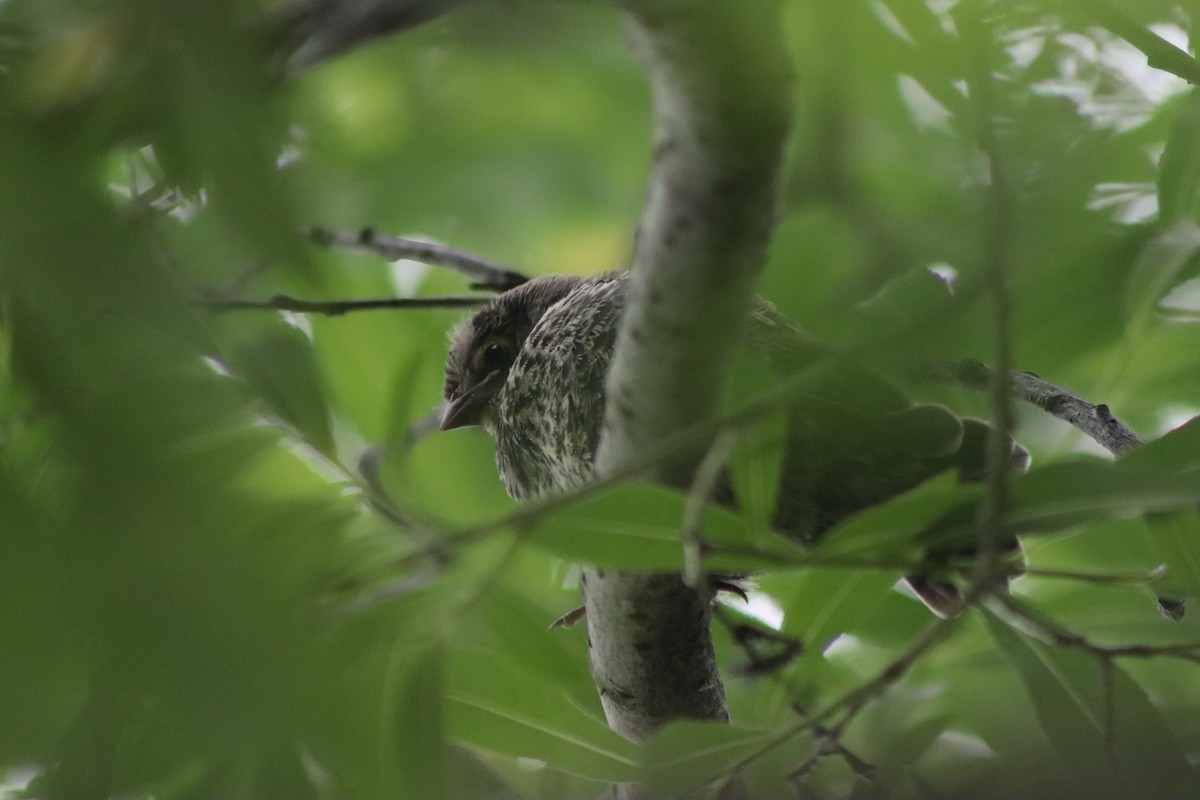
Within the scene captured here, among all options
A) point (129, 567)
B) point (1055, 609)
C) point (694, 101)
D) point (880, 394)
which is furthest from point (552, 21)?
point (1055, 609)

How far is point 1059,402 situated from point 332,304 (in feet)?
3.51

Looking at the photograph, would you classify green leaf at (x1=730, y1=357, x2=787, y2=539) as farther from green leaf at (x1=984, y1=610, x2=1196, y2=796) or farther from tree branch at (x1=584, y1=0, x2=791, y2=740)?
green leaf at (x1=984, y1=610, x2=1196, y2=796)

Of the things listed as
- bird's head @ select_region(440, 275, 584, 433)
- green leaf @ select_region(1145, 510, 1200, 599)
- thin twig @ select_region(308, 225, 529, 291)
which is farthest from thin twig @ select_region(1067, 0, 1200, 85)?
bird's head @ select_region(440, 275, 584, 433)

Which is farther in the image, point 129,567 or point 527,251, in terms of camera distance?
point 527,251

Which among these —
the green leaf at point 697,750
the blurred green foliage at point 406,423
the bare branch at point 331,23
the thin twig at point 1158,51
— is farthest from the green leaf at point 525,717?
the thin twig at point 1158,51

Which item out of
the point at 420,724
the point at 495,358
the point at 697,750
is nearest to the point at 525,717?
the point at 697,750

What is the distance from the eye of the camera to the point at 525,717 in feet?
4.64

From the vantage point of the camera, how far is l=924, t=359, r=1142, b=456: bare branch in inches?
56.1

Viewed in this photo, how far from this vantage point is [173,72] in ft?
1.97

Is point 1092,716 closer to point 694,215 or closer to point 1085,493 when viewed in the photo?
point 1085,493

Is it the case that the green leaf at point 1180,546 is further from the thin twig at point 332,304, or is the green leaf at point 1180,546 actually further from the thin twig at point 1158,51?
the thin twig at point 332,304

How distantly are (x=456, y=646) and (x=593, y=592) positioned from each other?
Answer: 189 millimetres

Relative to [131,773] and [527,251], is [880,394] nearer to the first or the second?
[131,773]

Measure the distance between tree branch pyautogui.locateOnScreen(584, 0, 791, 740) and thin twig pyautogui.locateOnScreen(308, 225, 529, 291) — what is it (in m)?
0.96
